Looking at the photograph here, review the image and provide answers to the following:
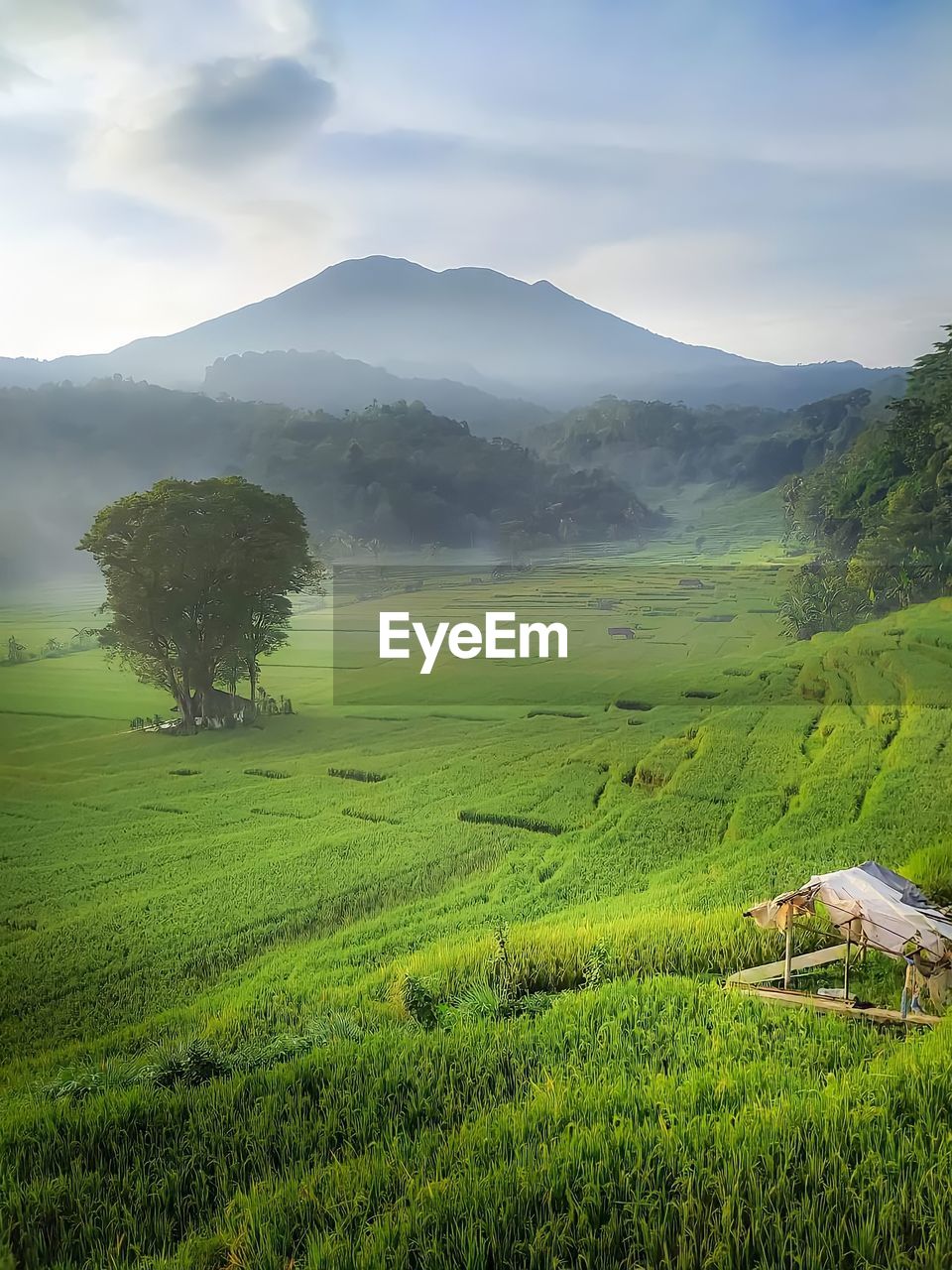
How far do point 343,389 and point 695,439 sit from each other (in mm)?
11287

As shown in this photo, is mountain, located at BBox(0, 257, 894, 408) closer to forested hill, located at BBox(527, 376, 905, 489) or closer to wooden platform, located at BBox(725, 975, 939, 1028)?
forested hill, located at BBox(527, 376, 905, 489)

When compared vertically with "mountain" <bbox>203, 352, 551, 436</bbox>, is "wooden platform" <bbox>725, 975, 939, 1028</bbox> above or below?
below

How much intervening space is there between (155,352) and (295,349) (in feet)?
14.0

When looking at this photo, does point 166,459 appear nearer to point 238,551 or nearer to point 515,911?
point 238,551

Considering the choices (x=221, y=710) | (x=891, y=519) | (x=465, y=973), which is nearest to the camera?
(x=465, y=973)

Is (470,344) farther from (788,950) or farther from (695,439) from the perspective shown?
(788,950)

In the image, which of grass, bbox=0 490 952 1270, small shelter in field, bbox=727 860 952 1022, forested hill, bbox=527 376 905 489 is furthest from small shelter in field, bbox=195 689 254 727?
forested hill, bbox=527 376 905 489

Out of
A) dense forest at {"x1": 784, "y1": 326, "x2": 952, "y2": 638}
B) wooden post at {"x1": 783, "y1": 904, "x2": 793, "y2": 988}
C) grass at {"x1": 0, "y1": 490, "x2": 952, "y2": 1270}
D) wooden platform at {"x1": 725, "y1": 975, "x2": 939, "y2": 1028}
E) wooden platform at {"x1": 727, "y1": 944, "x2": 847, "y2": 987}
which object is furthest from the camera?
dense forest at {"x1": 784, "y1": 326, "x2": 952, "y2": 638}

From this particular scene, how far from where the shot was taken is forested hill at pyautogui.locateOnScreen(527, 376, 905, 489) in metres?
25.4

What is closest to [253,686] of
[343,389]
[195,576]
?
[195,576]

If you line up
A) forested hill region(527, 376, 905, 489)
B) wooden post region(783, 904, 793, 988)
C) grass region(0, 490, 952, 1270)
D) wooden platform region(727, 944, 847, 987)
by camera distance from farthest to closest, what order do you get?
forested hill region(527, 376, 905, 489), wooden platform region(727, 944, 847, 987), wooden post region(783, 904, 793, 988), grass region(0, 490, 952, 1270)

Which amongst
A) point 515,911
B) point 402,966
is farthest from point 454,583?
point 402,966

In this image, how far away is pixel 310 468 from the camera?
76.2ft

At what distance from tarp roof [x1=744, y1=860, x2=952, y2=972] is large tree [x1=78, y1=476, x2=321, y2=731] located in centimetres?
1235
